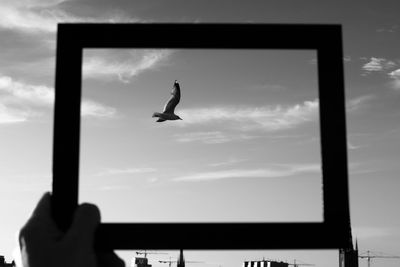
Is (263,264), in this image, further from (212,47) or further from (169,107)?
(212,47)

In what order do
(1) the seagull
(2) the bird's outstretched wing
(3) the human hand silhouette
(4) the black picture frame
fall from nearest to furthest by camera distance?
(3) the human hand silhouette, (4) the black picture frame, (2) the bird's outstretched wing, (1) the seagull

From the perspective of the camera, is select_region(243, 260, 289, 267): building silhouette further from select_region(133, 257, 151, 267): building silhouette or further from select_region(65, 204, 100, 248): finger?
select_region(65, 204, 100, 248): finger

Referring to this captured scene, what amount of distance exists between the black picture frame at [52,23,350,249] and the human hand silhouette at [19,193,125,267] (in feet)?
0.40

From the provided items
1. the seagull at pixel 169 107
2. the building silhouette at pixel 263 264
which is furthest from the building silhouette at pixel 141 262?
the seagull at pixel 169 107

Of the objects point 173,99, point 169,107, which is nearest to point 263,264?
point 169,107

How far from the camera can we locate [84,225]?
196 centimetres

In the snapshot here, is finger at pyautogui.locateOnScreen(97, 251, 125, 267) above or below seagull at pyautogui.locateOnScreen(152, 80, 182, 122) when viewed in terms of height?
below

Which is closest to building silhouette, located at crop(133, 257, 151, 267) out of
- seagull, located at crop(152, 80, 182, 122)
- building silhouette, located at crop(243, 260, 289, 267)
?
building silhouette, located at crop(243, 260, 289, 267)

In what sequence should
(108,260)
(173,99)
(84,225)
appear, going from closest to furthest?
(84,225), (108,260), (173,99)

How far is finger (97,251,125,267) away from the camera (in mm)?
2135

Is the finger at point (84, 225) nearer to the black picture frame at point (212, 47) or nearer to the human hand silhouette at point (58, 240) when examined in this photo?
the human hand silhouette at point (58, 240)

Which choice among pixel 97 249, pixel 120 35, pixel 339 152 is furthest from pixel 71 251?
pixel 339 152

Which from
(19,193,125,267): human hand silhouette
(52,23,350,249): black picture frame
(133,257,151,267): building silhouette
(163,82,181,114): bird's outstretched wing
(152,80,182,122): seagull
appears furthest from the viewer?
(133,257,151,267): building silhouette

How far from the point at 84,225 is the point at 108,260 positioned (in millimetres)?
240
